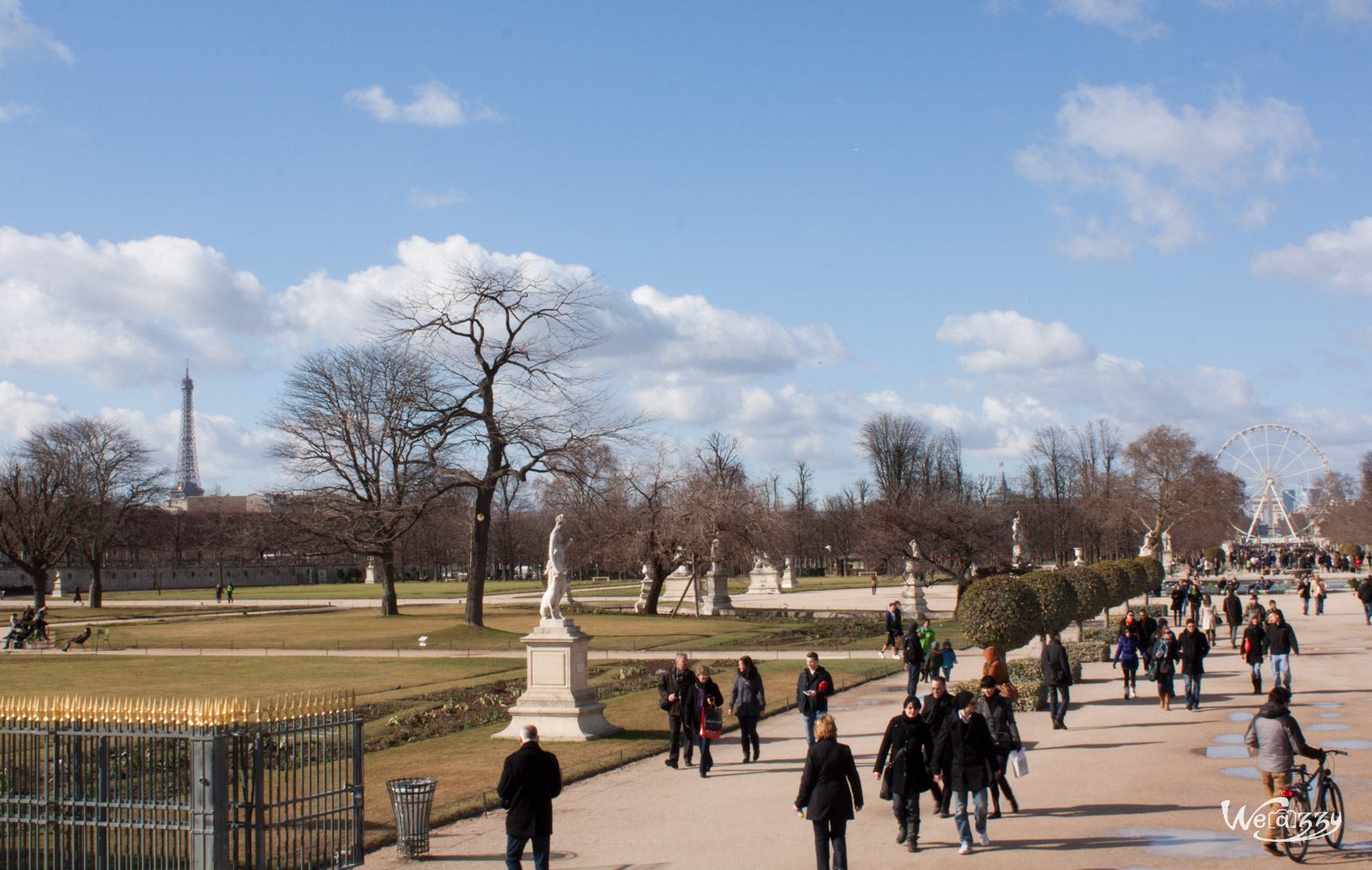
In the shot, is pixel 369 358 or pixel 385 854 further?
pixel 369 358

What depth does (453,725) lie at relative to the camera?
1886cm

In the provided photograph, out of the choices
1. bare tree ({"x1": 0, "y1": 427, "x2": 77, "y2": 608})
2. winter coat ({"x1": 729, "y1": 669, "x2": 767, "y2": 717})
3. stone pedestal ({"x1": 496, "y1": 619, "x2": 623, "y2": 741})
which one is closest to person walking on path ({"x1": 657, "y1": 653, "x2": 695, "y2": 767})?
winter coat ({"x1": 729, "y1": 669, "x2": 767, "y2": 717})

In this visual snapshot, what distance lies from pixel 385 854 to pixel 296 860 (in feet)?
3.17

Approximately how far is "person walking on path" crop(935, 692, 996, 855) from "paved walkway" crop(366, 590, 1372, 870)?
0.28m

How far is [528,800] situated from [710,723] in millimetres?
5537

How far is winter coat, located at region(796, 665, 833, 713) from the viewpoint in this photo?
15109 mm

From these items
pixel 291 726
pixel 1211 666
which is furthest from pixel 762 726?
pixel 1211 666

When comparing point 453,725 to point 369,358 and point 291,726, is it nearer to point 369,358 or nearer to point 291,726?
point 291,726

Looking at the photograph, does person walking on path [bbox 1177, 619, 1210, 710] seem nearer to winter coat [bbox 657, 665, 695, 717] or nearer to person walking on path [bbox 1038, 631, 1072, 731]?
person walking on path [bbox 1038, 631, 1072, 731]

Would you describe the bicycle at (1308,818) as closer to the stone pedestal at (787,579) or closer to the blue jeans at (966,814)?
the blue jeans at (966,814)

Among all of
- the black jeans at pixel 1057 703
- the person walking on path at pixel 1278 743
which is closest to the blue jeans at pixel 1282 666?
the black jeans at pixel 1057 703

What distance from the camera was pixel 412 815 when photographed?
10.4 meters

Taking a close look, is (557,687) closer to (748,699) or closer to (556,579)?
(556,579)

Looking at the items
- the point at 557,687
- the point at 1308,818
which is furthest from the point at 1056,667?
the point at 557,687
